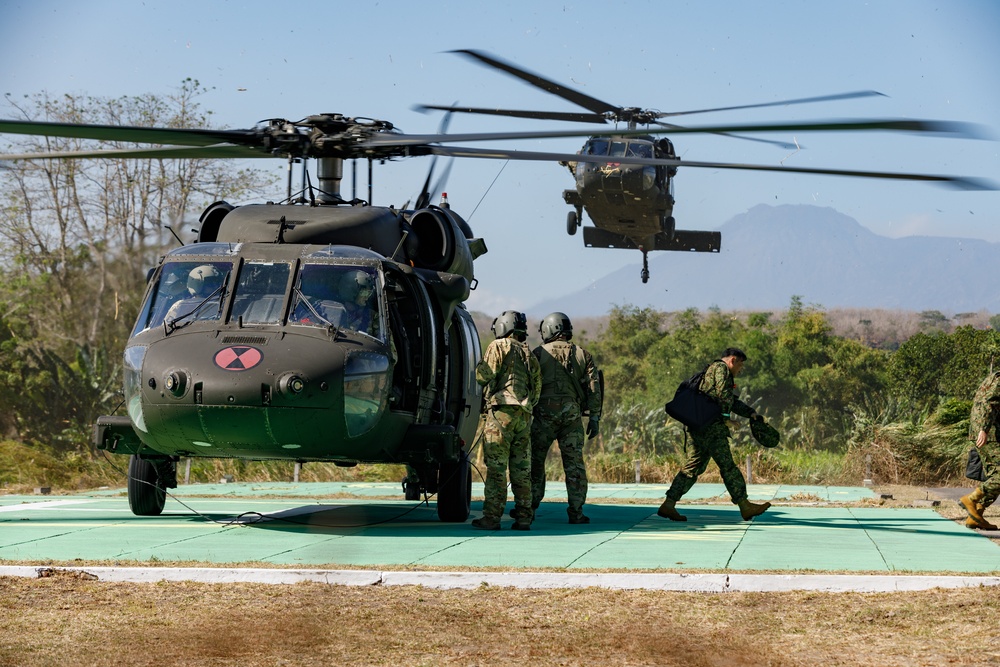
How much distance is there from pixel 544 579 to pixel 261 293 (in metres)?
3.92

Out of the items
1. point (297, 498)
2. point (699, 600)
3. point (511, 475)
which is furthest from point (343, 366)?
point (297, 498)

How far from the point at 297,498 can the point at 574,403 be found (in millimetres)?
4621

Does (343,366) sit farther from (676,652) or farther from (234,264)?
(676,652)

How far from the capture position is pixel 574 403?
11.5 m

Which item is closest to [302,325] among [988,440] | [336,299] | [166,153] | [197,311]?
[336,299]

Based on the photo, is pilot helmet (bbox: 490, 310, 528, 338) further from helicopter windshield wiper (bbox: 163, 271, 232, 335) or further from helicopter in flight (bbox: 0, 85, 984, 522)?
helicopter windshield wiper (bbox: 163, 271, 232, 335)

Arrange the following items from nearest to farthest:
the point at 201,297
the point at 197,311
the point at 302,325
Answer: the point at 302,325, the point at 197,311, the point at 201,297

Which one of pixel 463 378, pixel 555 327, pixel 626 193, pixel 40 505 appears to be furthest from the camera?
pixel 626 193

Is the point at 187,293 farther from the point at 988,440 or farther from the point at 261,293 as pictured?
the point at 988,440

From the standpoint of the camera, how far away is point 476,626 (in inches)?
251

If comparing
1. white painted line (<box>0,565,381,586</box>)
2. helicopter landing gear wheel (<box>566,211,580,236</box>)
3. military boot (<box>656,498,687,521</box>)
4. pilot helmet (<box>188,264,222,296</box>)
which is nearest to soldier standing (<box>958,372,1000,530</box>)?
A: military boot (<box>656,498,687,521</box>)

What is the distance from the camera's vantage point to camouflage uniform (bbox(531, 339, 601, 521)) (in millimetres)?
11508

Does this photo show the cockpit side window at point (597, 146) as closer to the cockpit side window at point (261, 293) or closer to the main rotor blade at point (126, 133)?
the main rotor blade at point (126, 133)

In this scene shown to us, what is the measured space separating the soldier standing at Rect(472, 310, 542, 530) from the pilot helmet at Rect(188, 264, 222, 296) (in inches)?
89.5
